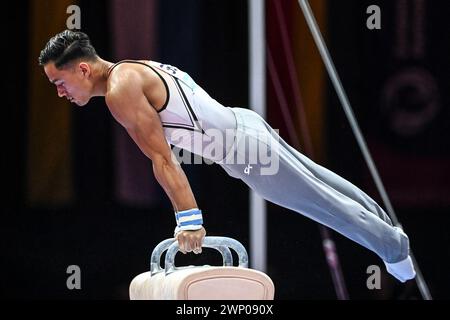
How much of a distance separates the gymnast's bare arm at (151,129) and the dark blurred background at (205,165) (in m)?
1.39

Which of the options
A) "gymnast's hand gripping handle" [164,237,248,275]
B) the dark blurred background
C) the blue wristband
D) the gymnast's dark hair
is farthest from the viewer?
the dark blurred background

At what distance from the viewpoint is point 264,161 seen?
5.46 m

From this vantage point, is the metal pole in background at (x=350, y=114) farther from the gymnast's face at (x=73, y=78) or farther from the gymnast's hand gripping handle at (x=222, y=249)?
the gymnast's hand gripping handle at (x=222, y=249)

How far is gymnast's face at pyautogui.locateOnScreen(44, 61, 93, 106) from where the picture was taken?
5453mm

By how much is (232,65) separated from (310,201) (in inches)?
61.5

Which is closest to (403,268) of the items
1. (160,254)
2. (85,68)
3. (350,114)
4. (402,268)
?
(402,268)

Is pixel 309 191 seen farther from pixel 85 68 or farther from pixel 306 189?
pixel 85 68

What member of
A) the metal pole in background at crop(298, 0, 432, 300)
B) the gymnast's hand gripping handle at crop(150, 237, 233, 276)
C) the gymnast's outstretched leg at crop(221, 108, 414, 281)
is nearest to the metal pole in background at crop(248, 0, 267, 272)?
the metal pole in background at crop(298, 0, 432, 300)

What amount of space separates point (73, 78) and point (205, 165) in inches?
61.4

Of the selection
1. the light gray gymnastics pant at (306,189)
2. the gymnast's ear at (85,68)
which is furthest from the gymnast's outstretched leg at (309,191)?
the gymnast's ear at (85,68)

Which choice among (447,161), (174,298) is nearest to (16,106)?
(174,298)

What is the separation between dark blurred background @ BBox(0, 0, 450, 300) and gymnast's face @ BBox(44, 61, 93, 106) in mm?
1145

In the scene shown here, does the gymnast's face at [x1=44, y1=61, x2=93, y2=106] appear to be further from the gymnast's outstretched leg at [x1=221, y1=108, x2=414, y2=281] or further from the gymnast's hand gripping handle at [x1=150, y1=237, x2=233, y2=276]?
the gymnast's hand gripping handle at [x1=150, y1=237, x2=233, y2=276]
